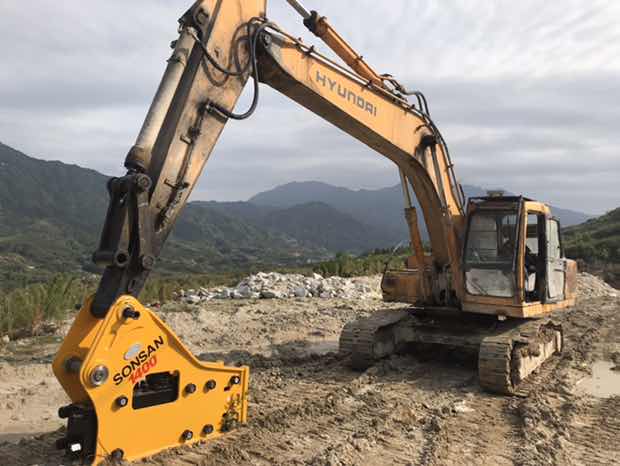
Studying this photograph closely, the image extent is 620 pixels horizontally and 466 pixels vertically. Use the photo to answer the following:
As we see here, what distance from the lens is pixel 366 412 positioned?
5719mm

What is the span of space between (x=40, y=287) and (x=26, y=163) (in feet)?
656

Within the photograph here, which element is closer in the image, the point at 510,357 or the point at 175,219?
the point at 175,219

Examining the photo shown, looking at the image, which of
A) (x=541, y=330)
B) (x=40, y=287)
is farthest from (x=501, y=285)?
(x=40, y=287)

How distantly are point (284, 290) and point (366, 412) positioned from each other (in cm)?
912

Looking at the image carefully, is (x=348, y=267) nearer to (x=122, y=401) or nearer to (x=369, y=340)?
(x=369, y=340)

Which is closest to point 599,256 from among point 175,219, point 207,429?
point 207,429

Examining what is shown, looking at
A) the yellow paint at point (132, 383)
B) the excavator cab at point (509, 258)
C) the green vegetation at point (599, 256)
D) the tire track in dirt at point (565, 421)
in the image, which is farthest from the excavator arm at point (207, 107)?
the green vegetation at point (599, 256)

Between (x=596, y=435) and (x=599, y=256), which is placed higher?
(x=599, y=256)

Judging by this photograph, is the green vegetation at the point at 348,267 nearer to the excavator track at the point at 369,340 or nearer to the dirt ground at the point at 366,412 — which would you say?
the dirt ground at the point at 366,412

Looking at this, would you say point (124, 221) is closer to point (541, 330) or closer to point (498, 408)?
point (498, 408)

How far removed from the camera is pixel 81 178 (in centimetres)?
19138

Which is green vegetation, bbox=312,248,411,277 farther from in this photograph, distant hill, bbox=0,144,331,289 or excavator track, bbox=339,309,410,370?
distant hill, bbox=0,144,331,289

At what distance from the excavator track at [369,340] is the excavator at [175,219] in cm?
2

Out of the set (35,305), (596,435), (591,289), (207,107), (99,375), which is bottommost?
(596,435)
